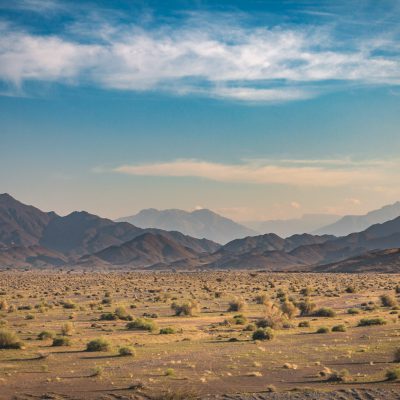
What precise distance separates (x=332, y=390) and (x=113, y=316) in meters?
27.2

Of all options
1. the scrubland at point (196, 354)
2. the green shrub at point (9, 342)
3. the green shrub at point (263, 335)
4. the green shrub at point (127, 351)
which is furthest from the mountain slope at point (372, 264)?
the green shrub at point (9, 342)

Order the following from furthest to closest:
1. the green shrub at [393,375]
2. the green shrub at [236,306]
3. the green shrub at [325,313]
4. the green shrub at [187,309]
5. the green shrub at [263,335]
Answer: the green shrub at [236,306], the green shrub at [187,309], the green shrub at [325,313], the green shrub at [263,335], the green shrub at [393,375]

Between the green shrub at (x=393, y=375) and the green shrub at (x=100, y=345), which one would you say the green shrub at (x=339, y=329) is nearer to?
the green shrub at (x=393, y=375)

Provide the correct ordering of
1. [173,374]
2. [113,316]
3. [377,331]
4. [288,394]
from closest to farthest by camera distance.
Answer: [288,394]
[173,374]
[377,331]
[113,316]

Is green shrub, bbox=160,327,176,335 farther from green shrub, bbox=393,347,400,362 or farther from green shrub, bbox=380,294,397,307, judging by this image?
green shrub, bbox=380,294,397,307

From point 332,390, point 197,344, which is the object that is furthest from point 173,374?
point 197,344

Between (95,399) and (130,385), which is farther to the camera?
(130,385)

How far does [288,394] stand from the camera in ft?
→ 68.2

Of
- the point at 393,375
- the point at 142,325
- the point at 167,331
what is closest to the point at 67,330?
the point at 142,325

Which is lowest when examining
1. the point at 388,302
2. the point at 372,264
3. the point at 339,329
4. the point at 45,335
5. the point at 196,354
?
the point at 196,354

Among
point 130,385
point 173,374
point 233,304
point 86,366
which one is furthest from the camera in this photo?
point 233,304

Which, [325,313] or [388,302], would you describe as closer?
[325,313]

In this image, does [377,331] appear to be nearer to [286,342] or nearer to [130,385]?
[286,342]

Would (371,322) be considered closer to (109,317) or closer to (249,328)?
(249,328)
